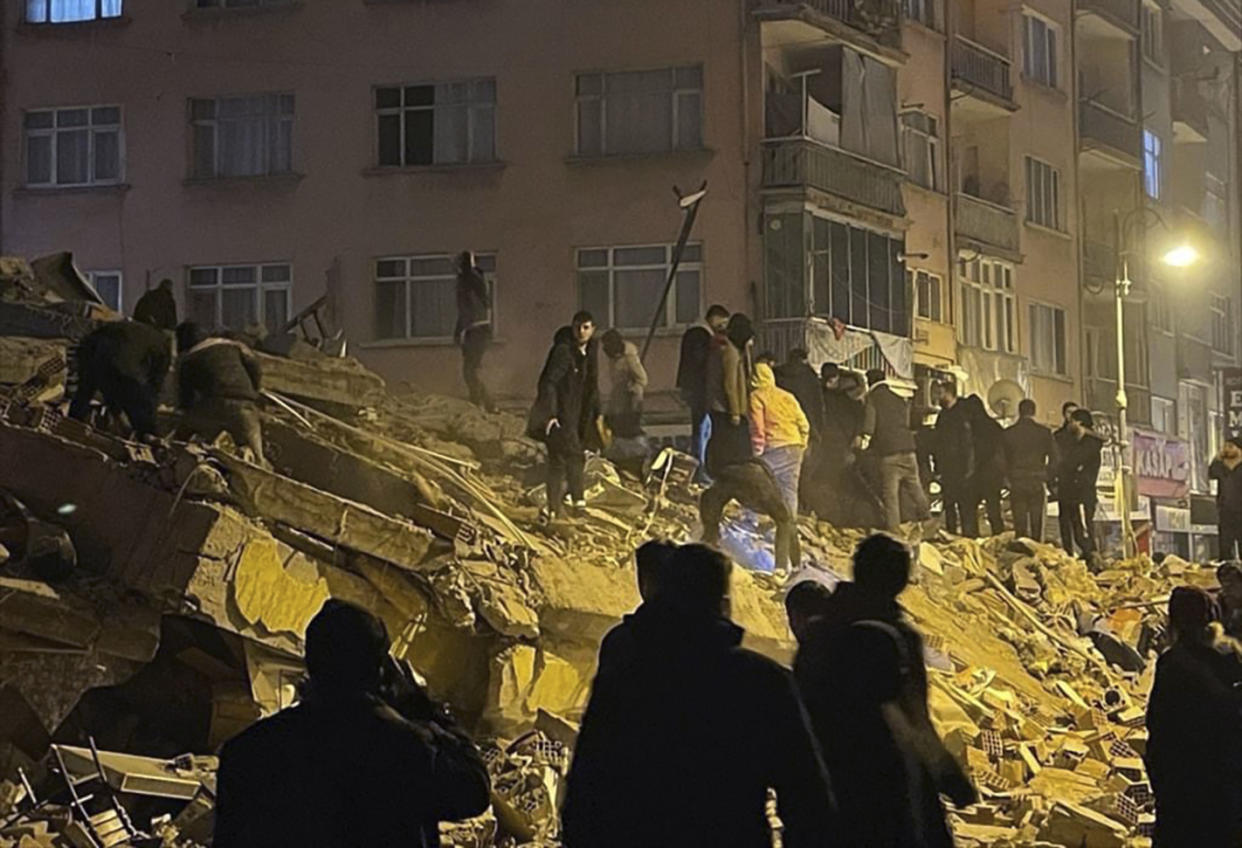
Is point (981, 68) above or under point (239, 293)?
above

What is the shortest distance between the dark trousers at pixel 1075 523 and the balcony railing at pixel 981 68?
15.9 meters

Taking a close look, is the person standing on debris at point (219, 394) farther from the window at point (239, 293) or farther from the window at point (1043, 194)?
the window at point (1043, 194)

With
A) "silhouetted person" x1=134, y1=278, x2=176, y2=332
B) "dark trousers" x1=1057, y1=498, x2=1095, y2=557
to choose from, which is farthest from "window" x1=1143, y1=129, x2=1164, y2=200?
"silhouetted person" x1=134, y1=278, x2=176, y2=332

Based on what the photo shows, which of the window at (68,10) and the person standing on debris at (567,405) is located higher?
the window at (68,10)

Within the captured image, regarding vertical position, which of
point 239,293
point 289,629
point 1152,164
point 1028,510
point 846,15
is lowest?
point 289,629

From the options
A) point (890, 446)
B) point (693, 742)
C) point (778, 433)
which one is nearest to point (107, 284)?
point (890, 446)

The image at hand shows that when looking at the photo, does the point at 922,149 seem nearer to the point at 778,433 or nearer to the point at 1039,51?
the point at 1039,51

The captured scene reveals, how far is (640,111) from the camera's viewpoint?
30.3m

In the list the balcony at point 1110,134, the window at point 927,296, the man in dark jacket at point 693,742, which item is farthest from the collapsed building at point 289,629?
the balcony at point 1110,134

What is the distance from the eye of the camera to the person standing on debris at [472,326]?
2347cm

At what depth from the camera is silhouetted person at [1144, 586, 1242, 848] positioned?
752 centimetres

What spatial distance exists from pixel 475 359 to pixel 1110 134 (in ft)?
77.7

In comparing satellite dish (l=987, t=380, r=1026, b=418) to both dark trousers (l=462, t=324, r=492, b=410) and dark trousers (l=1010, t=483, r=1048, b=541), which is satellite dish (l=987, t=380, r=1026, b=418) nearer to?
dark trousers (l=1010, t=483, r=1048, b=541)

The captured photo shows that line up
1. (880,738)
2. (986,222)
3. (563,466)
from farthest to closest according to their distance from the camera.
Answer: (986,222) → (563,466) → (880,738)
